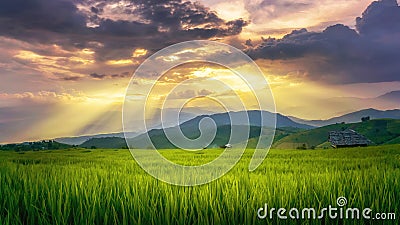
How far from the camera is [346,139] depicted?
40.1 m

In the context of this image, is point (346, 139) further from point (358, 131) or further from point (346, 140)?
point (358, 131)

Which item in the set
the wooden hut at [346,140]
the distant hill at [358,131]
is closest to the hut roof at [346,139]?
the wooden hut at [346,140]

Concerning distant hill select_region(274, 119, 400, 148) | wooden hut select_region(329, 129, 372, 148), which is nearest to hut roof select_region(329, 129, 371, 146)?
wooden hut select_region(329, 129, 372, 148)

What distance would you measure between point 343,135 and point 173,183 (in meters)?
37.6

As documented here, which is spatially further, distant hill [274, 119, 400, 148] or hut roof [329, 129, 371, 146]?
distant hill [274, 119, 400, 148]

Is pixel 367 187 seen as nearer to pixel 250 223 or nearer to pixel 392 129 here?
pixel 250 223

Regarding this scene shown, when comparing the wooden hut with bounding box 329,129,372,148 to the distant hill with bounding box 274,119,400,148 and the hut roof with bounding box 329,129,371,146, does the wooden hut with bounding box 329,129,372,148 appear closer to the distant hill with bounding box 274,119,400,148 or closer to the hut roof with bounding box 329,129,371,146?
the hut roof with bounding box 329,129,371,146

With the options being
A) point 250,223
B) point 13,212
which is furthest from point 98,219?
point 250,223

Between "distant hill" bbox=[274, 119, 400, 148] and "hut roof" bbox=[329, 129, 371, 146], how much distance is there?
4531cm

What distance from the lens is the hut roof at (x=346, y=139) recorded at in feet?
130

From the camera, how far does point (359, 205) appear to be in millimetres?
4906

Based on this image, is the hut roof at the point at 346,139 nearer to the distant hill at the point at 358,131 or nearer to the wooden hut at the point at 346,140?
the wooden hut at the point at 346,140

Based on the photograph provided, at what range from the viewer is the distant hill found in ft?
288

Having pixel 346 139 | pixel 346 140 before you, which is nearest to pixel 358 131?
pixel 346 139
